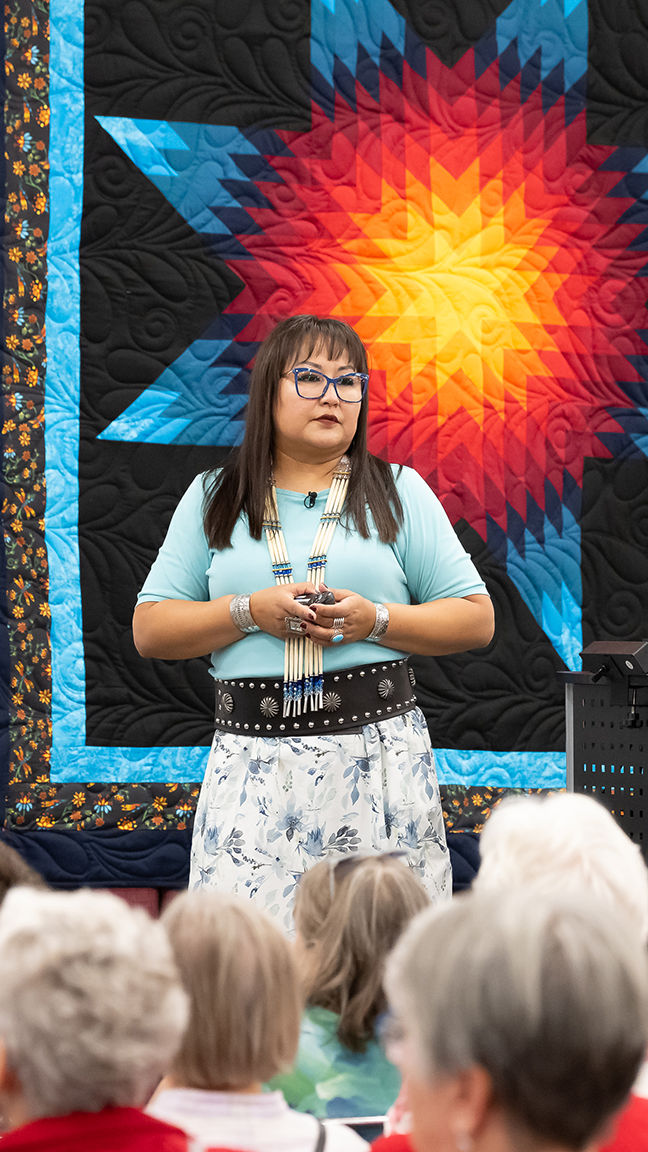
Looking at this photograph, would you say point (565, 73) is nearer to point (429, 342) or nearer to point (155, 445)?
point (429, 342)

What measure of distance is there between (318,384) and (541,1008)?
1190 mm

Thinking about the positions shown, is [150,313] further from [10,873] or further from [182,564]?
[10,873]

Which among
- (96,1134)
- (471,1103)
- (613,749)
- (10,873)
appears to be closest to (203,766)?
(613,749)

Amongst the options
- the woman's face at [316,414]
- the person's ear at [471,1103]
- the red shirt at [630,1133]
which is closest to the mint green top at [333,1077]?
the red shirt at [630,1133]

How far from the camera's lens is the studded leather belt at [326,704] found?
5.11ft

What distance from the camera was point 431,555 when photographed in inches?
65.0

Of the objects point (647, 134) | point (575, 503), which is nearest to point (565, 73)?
point (647, 134)

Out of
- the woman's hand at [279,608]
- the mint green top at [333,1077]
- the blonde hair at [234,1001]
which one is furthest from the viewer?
the woman's hand at [279,608]

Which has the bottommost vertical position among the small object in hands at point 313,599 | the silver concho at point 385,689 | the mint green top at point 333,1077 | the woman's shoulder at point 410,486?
the mint green top at point 333,1077

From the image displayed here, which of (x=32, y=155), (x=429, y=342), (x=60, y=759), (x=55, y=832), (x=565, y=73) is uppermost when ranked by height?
→ (x=565, y=73)

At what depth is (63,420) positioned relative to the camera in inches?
92.0

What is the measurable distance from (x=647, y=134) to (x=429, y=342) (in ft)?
2.30

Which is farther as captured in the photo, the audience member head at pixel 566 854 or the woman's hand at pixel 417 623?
the woman's hand at pixel 417 623

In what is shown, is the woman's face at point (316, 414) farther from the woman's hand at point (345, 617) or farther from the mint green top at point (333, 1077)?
the mint green top at point (333, 1077)
